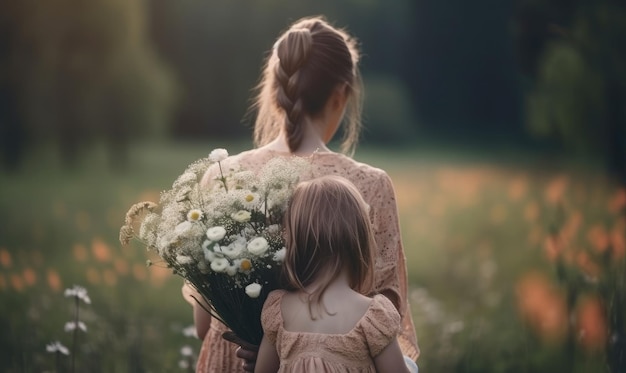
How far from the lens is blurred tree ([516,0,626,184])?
7844 mm

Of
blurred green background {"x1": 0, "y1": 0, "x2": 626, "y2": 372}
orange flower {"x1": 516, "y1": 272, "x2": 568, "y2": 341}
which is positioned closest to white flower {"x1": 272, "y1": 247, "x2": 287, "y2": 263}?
blurred green background {"x1": 0, "y1": 0, "x2": 626, "y2": 372}

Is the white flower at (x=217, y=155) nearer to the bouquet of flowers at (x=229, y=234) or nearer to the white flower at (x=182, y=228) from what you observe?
the bouquet of flowers at (x=229, y=234)

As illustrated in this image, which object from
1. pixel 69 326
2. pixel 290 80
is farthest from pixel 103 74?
pixel 290 80

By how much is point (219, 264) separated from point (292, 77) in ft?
2.33

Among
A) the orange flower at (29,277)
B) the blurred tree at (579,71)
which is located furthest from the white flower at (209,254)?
the blurred tree at (579,71)

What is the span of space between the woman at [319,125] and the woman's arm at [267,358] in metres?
0.40

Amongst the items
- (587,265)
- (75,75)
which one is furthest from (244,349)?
(75,75)

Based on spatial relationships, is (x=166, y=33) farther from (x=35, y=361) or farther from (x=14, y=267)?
(x=35, y=361)

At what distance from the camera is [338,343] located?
2.45 meters

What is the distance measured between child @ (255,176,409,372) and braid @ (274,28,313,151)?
1.22ft

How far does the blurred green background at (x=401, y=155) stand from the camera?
16.1ft

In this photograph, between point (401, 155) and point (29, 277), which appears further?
point (401, 155)

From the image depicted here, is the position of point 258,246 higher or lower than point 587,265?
higher

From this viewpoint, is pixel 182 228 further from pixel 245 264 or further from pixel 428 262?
pixel 428 262
